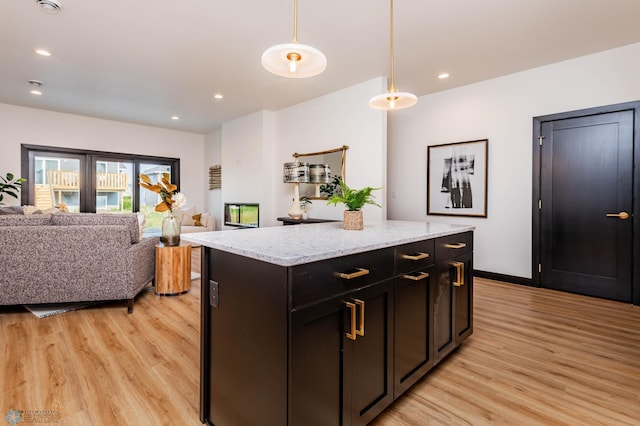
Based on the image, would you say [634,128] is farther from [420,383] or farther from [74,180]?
[74,180]

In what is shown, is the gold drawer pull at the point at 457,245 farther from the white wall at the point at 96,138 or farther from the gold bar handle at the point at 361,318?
the white wall at the point at 96,138

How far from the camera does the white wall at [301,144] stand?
4.21 meters

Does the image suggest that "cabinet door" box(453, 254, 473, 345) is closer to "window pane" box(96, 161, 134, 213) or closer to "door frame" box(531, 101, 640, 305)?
"door frame" box(531, 101, 640, 305)

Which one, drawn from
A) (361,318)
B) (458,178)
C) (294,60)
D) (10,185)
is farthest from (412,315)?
(10,185)

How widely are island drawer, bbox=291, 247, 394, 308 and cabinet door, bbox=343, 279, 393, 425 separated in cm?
6

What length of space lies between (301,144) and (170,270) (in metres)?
2.85

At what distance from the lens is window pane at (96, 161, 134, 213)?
6582 millimetres

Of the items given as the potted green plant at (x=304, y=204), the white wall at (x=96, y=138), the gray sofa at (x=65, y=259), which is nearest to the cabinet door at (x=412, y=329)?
the gray sofa at (x=65, y=259)

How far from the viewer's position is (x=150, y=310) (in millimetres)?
3051

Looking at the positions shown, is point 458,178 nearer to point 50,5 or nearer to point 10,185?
point 50,5

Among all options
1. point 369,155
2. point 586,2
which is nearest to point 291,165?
point 369,155

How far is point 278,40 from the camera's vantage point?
10.6ft

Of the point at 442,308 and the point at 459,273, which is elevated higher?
the point at 459,273

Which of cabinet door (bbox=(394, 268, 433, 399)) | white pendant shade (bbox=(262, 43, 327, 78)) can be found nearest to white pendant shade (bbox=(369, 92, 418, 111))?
white pendant shade (bbox=(262, 43, 327, 78))
